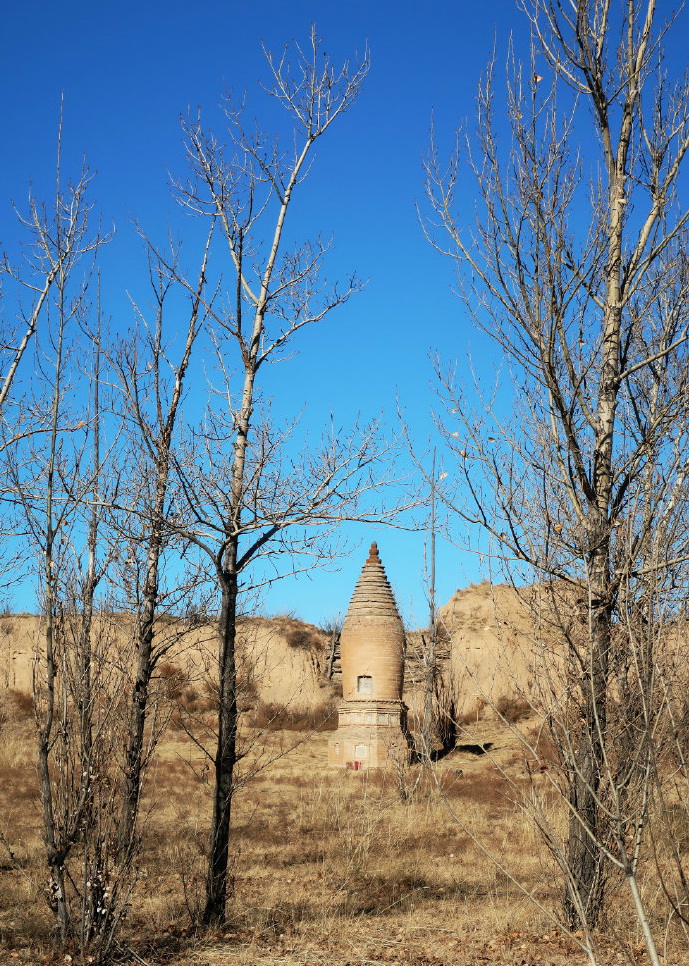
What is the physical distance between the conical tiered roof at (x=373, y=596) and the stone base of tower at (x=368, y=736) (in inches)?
90.1

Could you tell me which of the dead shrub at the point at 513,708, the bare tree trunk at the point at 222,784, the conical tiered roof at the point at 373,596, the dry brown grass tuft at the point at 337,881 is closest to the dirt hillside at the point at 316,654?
the dead shrub at the point at 513,708

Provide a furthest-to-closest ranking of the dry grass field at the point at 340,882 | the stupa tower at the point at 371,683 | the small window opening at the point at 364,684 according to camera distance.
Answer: the small window opening at the point at 364,684 → the stupa tower at the point at 371,683 → the dry grass field at the point at 340,882

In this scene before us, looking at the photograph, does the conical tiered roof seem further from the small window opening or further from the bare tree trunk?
the bare tree trunk

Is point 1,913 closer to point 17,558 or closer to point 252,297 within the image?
point 17,558

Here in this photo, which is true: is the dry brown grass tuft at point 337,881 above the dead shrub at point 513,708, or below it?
below

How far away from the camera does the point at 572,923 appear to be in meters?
7.46

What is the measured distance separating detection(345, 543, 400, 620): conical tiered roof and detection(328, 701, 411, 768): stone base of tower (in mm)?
2289

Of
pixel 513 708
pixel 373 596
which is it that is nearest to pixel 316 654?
pixel 513 708

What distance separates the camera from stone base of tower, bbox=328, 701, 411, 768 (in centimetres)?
2175

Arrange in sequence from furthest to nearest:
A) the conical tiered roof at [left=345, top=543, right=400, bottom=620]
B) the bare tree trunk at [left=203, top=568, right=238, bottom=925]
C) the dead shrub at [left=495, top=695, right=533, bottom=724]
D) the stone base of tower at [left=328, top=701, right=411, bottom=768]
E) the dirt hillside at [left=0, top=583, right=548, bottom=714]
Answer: the dirt hillside at [left=0, top=583, right=548, bottom=714], the dead shrub at [left=495, top=695, right=533, bottom=724], the conical tiered roof at [left=345, top=543, right=400, bottom=620], the stone base of tower at [left=328, top=701, right=411, bottom=768], the bare tree trunk at [left=203, top=568, right=238, bottom=925]

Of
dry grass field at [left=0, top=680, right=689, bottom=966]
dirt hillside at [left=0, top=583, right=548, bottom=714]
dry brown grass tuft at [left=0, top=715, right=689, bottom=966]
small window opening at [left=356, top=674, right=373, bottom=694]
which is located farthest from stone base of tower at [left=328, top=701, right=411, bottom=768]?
dirt hillside at [left=0, top=583, right=548, bottom=714]

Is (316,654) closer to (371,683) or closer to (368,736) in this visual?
(371,683)

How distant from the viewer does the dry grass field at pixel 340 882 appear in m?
7.28

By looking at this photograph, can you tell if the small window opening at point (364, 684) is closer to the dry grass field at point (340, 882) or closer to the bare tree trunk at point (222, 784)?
the dry grass field at point (340, 882)
